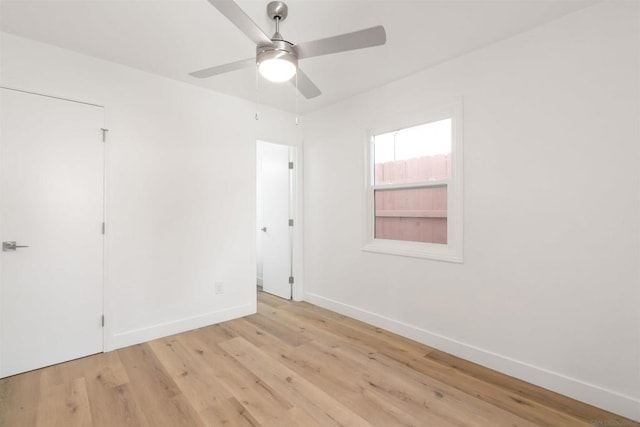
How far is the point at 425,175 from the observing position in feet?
9.33

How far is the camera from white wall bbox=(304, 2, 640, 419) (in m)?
1.77

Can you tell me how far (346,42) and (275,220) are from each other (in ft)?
9.98

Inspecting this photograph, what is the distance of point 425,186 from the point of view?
284 cm

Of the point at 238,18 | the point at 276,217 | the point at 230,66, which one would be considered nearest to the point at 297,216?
the point at 276,217

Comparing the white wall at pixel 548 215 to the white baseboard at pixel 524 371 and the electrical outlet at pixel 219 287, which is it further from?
the electrical outlet at pixel 219 287

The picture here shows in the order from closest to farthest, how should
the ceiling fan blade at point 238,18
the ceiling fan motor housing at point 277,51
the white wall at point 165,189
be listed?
the ceiling fan blade at point 238,18 → the ceiling fan motor housing at point 277,51 → the white wall at point 165,189

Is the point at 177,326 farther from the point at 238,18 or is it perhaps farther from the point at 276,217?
the point at 238,18

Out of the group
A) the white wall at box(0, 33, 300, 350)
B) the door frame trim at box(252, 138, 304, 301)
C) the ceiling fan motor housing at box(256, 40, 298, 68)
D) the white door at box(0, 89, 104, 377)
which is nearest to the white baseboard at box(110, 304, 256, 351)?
the white wall at box(0, 33, 300, 350)

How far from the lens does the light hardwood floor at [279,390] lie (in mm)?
1735

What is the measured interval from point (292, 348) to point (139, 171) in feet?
7.33

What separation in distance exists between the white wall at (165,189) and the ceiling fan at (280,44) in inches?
51.7

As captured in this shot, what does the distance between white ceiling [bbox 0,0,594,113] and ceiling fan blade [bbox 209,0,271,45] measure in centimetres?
43

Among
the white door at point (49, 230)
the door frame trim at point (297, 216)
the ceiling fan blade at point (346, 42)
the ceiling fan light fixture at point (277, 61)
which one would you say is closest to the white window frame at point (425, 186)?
the door frame trim at point (297, 216)

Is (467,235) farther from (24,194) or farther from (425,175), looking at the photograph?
(24,194)
